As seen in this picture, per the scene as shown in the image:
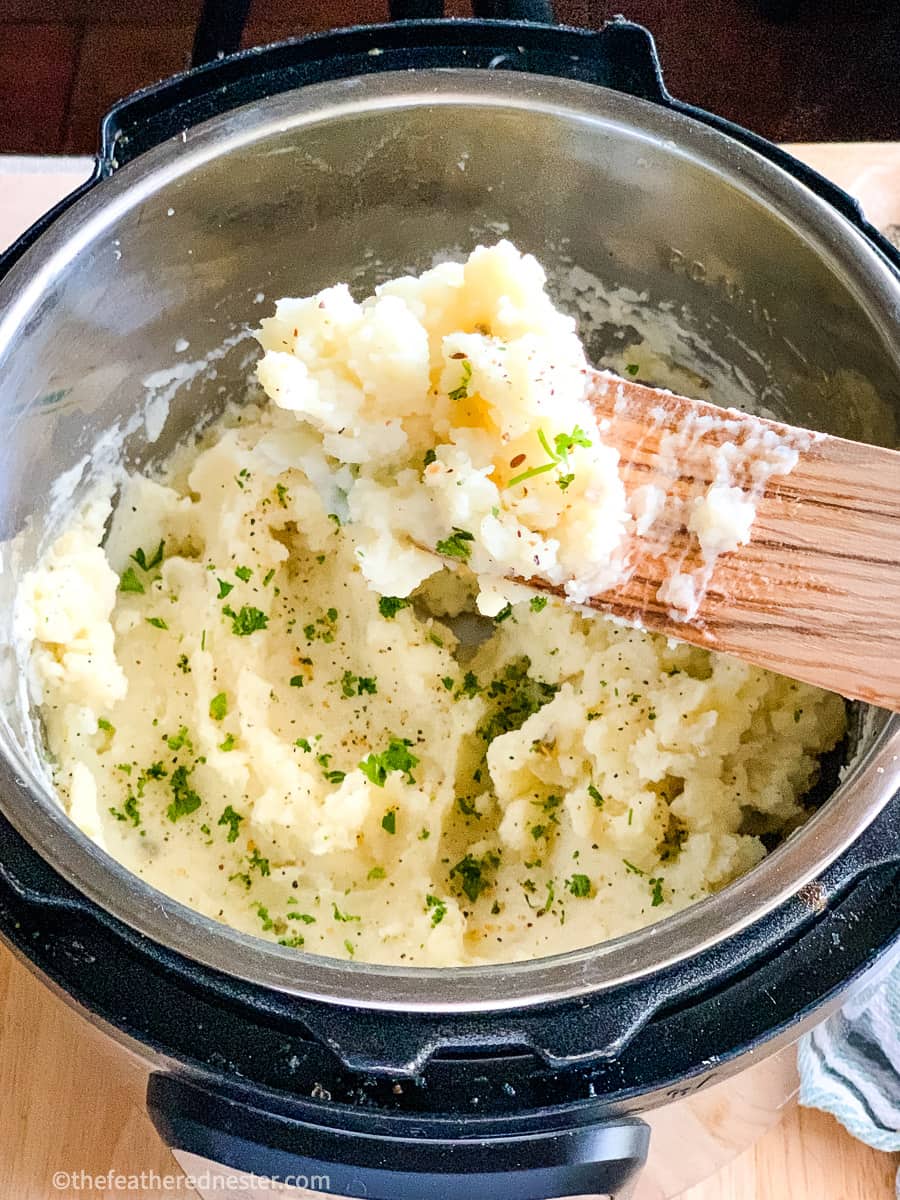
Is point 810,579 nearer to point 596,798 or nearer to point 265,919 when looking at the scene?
point 596,798

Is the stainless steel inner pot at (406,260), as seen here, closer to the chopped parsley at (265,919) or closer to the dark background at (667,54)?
the chopped parsley at (265,919)

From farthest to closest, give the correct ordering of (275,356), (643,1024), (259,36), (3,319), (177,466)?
1. (259,36)
2. (177,466)
3. (3,319)
4. (275,356)
5. (643,1024)

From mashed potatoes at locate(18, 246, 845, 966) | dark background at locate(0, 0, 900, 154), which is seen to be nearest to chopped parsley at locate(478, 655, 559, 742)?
mashed potatoes at locate(18, 246, 845, 966)

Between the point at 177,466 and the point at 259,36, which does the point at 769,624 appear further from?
the point at 259,36

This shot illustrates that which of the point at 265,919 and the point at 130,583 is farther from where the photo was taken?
the point at 130,583

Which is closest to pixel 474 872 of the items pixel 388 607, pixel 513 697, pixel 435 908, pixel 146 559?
pixel 435 908

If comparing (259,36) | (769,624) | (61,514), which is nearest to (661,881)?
(769,624)
